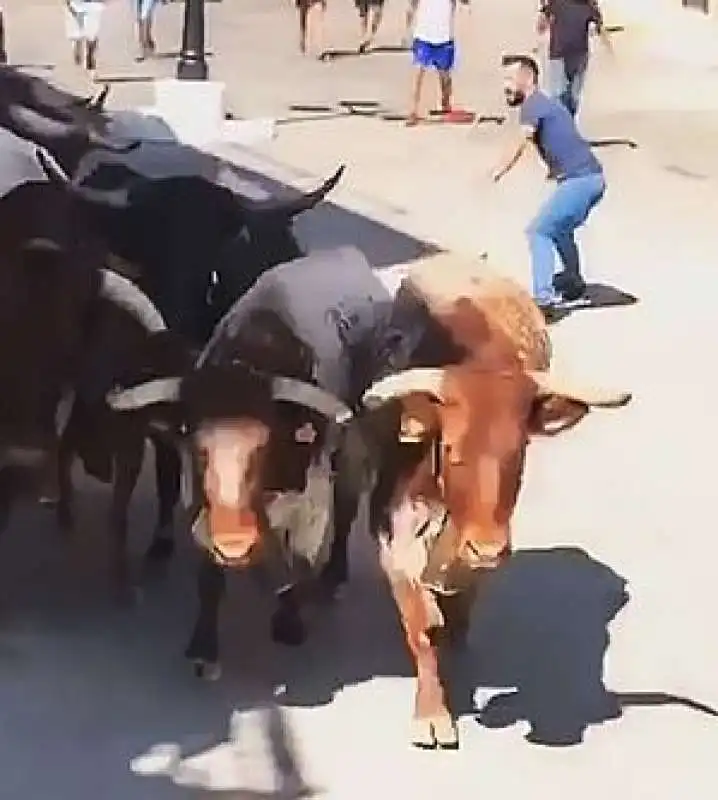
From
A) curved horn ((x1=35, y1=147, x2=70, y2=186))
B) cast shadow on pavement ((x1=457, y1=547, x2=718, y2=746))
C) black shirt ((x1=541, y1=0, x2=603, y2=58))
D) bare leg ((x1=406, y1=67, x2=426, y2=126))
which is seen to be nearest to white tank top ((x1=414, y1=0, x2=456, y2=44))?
bare leg ((x1=406, y1=67, x2=426, y2=126))

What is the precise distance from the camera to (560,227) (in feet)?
43.4

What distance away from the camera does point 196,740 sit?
7.15 meters

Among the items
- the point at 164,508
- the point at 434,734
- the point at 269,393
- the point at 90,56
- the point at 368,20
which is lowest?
the point at 368,20

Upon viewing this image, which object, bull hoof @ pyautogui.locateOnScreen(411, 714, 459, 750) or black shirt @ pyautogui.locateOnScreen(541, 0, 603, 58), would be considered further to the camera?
black shirt @ pyautogui.locateOnScreen(541, 0, 603, 58)

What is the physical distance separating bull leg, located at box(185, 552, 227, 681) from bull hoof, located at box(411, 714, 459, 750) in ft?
3.01

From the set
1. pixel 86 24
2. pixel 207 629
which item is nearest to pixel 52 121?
pixel 207 629

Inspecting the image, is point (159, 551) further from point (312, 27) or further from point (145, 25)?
point (312, 27)

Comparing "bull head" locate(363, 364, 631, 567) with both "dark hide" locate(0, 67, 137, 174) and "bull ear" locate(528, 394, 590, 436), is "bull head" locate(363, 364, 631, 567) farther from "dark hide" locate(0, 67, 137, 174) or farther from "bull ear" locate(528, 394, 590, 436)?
"dark hide" locate(0, 67, 137, 174)

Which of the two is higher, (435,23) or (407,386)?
(407,386)

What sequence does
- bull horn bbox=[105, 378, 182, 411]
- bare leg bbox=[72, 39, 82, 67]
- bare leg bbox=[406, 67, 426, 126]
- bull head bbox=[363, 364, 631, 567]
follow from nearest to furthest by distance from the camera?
bull head bbox=[363, 364, 631, 567], bull horn bbox=[105, 378, 182, 411], bare leg bbox=[406, 67, 426, 126], bare leg bbox=[72, 39, 82, 67]

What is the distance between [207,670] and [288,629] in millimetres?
462

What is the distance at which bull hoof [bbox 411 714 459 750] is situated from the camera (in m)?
7.12

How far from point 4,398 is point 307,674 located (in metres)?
1.65

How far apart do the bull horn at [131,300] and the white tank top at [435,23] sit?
12.3 metres
